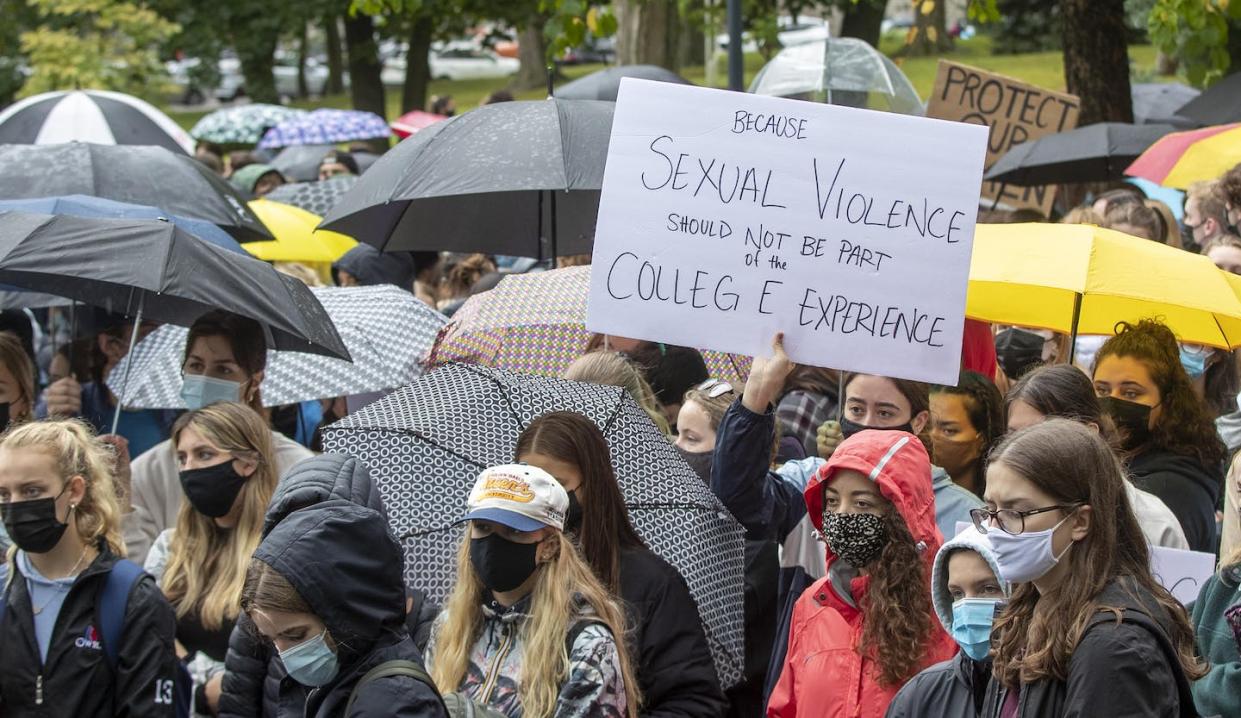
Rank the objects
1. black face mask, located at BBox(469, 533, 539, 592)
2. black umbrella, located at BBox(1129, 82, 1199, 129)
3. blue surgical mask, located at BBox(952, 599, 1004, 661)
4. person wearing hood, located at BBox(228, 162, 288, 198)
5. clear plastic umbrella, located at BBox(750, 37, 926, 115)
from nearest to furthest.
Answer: blue surgical mask, located at BBox(952, 599, 1004, 661), black face mask, located at BBox(469, 533, 539, 592), clear plastic umbrella, located at BBox(750, 37, 926, 115), person wearing hood, located at BBox(228, 162, 288, 198), black umbrella, located at BBox(1129, 82, 1199, 129)

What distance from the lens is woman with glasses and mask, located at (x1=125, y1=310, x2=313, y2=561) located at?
6121 mm

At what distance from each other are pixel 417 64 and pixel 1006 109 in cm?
2272

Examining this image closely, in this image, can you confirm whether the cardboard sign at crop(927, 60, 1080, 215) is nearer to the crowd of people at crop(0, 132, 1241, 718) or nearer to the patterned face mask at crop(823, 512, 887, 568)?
the crowd of people at crop(0, 132, 1241, 718)

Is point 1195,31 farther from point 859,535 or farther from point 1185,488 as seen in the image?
point 859,535

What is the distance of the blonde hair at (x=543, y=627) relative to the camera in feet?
12.8

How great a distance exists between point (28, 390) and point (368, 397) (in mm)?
1708

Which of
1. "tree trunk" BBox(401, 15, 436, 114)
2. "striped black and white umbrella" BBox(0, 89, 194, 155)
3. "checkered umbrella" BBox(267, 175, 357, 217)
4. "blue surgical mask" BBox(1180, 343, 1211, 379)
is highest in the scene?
"blue surgical mask" BBox(1180, 343, 1211, 379)

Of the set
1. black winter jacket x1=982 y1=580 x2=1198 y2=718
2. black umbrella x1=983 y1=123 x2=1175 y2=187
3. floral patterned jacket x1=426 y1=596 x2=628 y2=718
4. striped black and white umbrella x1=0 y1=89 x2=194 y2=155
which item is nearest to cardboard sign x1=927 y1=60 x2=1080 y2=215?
black umbrella x1=983 y1=123 x2=1175 y2=187

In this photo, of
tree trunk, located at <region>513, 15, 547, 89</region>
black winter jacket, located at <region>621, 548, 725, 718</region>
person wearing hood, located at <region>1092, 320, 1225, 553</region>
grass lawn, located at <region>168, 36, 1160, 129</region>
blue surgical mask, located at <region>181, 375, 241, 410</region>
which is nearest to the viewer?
black winter jacket, located at <region>621, 548, 725, 718</region>

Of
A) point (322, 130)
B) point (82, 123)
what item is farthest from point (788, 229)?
point (322, 130)

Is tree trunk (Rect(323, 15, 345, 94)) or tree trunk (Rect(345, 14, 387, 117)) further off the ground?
tree trunk (Rect(345, 14, 387, 117))

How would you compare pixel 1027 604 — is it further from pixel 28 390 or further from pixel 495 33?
pixel 495 33

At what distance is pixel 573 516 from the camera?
4.42 meters

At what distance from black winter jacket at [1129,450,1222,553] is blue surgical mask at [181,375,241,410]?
3.20 meters
